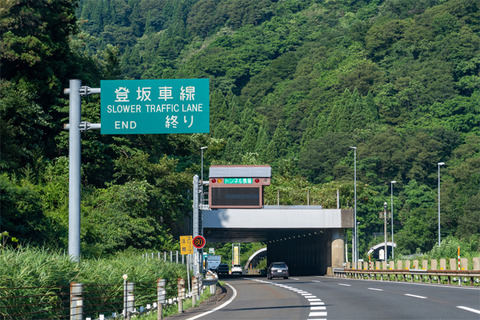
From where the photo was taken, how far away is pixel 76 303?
55.0 ft

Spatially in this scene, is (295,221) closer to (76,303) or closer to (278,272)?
(278,272)

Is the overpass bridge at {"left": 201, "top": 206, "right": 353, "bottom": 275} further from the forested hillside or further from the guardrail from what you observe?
the guardrail

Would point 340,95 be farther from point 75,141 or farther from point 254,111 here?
point 75,141

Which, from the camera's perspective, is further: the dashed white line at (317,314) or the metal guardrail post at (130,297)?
the metal guardrail post at (130,297)

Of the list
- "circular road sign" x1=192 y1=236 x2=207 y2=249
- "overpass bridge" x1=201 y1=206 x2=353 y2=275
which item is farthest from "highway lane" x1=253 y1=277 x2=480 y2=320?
"overpass bridge" x1=201 y1=206 x2=353 y2=275

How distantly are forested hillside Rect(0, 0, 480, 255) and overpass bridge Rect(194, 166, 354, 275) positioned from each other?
445 centimetres

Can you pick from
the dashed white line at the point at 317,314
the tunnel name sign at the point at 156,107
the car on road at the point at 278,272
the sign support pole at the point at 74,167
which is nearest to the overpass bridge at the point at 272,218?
the car on road at the point at 278,272

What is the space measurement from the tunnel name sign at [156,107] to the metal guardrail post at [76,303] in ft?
20.9

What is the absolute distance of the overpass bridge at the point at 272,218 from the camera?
5459cm

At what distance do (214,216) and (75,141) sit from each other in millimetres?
50495

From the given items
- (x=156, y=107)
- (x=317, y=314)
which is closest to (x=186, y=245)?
(x=156, y=107)

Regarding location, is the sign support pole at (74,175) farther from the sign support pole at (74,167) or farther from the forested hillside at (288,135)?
the forested hillside at (288,135)

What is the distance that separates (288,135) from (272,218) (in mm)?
97710

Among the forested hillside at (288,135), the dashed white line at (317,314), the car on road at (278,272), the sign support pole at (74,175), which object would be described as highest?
the forested hillside at (288,135)
